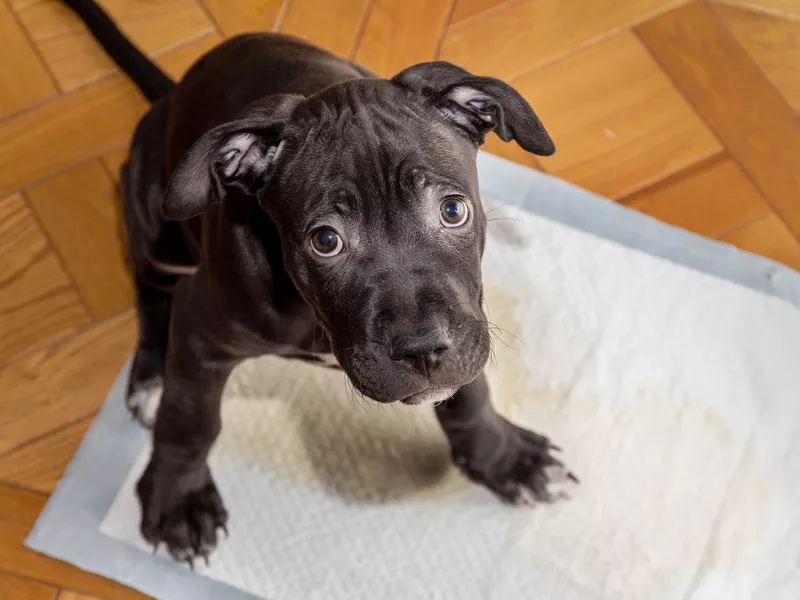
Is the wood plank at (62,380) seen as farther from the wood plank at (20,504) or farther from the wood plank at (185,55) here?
the wood plank at (185,55)

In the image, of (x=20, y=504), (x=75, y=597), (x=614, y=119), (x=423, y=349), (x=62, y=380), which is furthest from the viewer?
(x=614, y=119)

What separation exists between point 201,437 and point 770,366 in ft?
5.11

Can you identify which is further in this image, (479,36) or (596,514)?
(479,36)

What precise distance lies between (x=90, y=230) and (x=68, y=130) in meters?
0.37

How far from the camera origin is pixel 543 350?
2.53 metres

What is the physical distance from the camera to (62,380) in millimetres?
2590

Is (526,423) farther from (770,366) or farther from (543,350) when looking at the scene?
(770,366)

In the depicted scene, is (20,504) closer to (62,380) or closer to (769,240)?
(62,380)

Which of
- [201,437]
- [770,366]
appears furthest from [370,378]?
[770,366]

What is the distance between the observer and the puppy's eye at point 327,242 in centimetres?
156

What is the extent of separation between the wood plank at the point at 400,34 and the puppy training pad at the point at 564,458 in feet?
1.97

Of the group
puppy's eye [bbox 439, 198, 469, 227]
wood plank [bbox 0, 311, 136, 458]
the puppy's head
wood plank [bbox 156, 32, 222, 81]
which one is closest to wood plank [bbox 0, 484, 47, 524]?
wood plank [bbox 0, 311, 136, 458]

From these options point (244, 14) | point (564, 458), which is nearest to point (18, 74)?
point (244, 14)

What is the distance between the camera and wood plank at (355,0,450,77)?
2.88 metres
